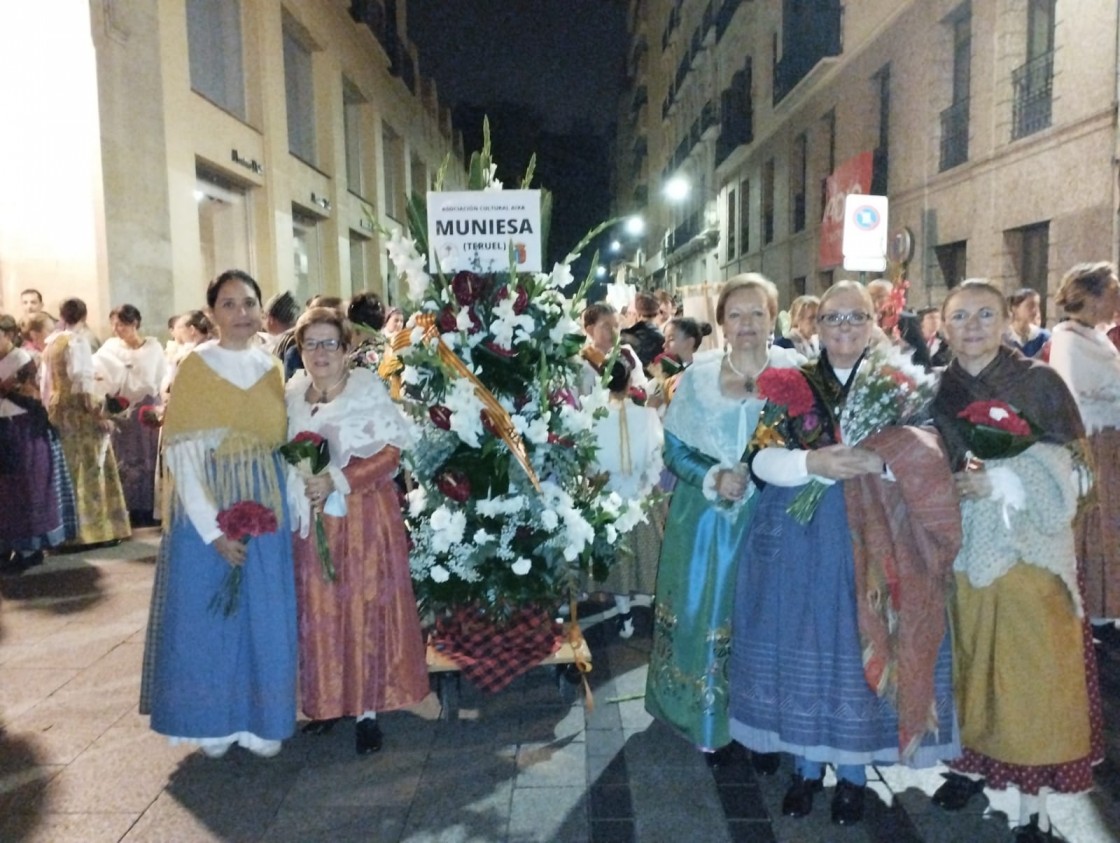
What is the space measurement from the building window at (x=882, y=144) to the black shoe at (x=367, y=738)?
11601 mm

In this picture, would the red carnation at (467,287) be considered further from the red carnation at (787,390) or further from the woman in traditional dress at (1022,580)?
the woman in traditional dress at (1022,580)

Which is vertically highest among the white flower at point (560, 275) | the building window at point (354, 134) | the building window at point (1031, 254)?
the building window at point (354, 134)

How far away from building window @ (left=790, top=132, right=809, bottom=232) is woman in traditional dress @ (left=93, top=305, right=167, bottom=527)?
12922 millimetres

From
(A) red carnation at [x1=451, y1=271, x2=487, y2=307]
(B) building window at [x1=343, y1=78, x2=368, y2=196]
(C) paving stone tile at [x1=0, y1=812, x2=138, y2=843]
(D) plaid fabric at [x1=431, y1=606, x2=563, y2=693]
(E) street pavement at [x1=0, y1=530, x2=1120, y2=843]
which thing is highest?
(B) building window at [x1=343, y1=78, x2=368, y2=196]

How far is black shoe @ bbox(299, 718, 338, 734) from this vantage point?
3857 mm

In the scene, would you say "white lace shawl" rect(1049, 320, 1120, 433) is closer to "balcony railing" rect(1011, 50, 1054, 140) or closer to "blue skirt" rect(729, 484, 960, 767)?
"blue skirt" rect(729, 484, 960, 767)

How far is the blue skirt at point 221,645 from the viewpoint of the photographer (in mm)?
3443

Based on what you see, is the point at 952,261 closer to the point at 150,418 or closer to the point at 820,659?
the point at 150,418

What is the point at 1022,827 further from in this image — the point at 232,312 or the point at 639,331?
the point at 639,331

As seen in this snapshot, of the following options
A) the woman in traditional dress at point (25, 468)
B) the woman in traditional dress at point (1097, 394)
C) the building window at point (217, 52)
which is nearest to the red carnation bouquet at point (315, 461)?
the woman in traditional dress at point (1097, 394)

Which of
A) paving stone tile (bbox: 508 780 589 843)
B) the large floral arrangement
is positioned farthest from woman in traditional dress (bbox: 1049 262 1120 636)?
paving stone tile (bbox: 508 780 589 843)

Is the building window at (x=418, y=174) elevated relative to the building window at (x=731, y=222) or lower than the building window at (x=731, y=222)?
elevated

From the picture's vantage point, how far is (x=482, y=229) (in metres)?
3.81

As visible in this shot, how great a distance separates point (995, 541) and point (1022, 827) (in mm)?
910
